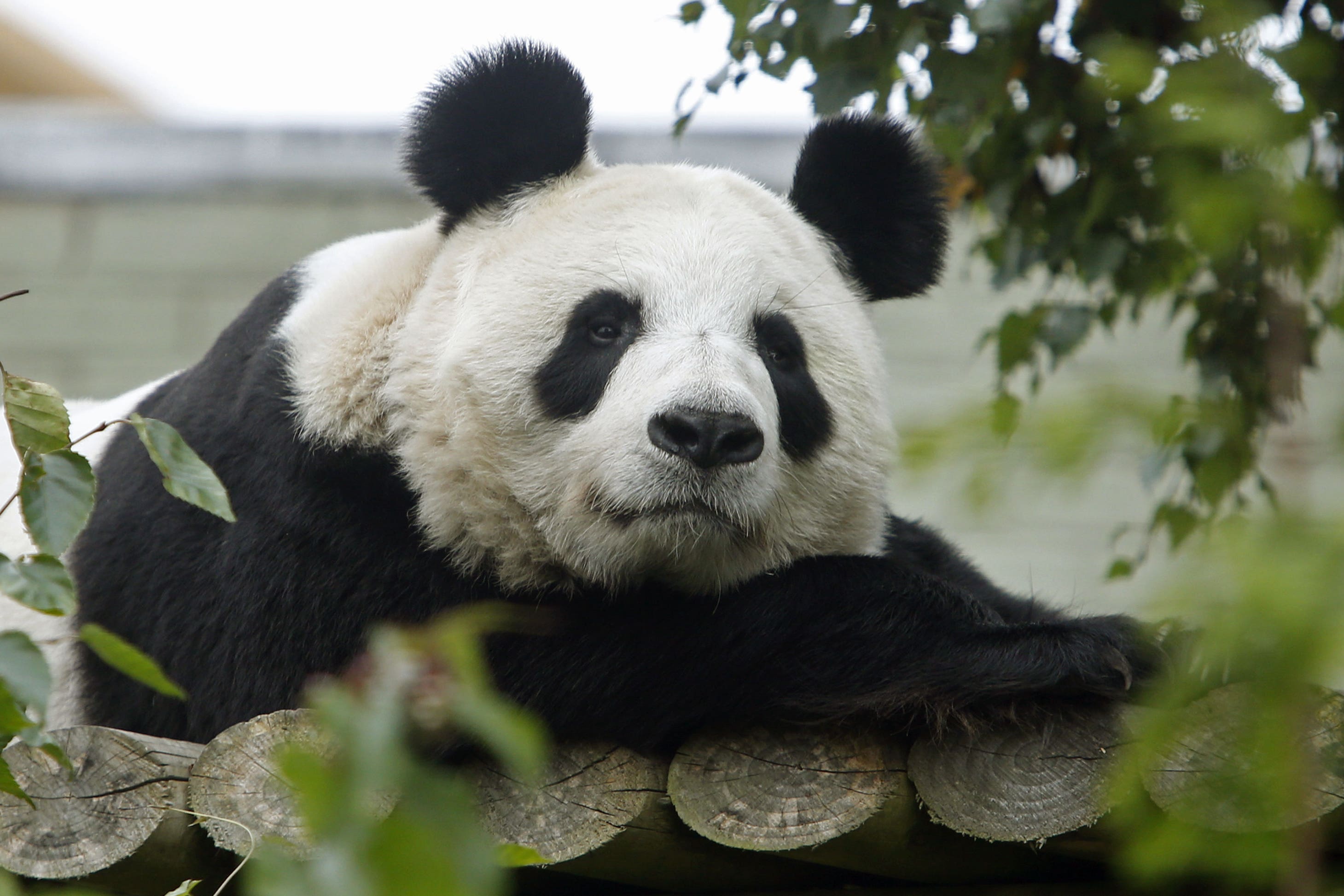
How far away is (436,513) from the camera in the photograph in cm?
238

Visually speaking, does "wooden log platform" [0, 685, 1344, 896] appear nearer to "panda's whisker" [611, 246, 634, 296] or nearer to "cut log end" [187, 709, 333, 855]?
"cut log end" [187, 709, 333, 855]

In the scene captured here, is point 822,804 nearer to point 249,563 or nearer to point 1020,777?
point 1020,777

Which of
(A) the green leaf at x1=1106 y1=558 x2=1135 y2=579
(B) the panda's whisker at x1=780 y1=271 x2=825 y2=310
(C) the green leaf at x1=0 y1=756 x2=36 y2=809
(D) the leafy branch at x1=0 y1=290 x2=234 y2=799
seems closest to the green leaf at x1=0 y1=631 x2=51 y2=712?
(D) the leafy branch at x1=0 y1=290 x2=234 y2=799

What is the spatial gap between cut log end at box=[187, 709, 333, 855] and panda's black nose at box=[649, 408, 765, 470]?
681 mm

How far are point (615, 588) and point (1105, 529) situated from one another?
418 centimetres

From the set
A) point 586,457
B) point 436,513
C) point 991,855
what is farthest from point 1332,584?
point 436,513

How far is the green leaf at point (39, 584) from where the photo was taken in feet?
5.04

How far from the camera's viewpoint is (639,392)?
227 cm

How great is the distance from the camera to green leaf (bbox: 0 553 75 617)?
1535 millimetres

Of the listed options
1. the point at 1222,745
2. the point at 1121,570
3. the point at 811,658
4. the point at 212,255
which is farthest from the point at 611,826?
the point at 212,255

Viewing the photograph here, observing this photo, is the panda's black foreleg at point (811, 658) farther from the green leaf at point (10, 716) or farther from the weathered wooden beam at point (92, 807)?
the green leaf at point (10, 716)

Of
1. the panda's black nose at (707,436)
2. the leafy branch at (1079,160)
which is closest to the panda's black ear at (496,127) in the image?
the leafy branch at (1079,160)

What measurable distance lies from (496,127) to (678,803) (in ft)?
4.48

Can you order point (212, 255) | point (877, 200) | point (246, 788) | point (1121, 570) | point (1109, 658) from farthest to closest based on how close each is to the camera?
point (212, 255) → point (1121, 570) → point (877, 200) → point (1109, 658) → point (246, 788)
